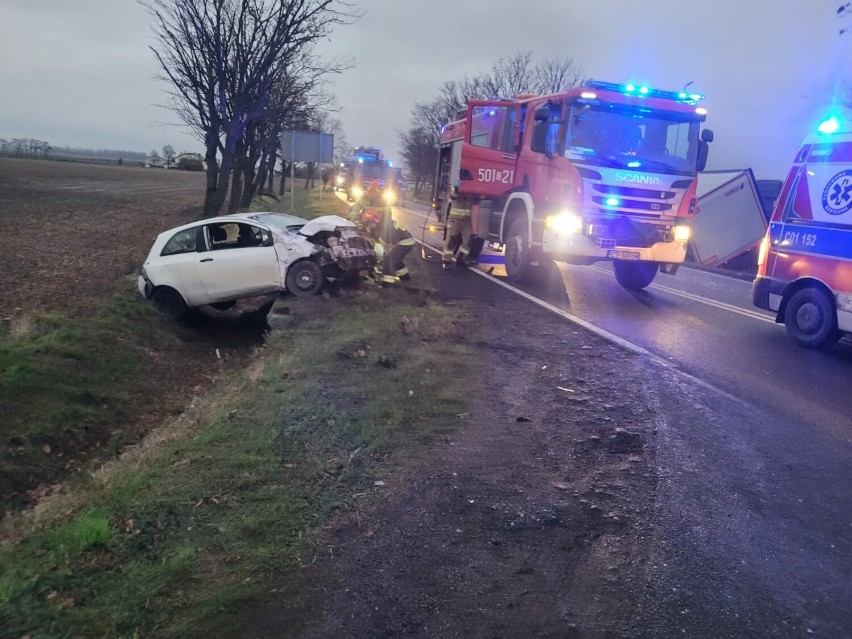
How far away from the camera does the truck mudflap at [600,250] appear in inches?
405

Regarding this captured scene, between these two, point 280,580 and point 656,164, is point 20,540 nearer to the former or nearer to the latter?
point 280,580

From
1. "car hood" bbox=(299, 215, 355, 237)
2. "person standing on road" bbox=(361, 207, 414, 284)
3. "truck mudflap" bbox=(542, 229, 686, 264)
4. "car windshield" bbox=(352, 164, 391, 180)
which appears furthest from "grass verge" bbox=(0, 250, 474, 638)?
"car windshield" bbox=(352, 164, 391, 180)

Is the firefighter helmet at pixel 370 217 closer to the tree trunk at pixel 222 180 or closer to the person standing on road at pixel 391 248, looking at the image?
the person standing on road at pixel 391 248

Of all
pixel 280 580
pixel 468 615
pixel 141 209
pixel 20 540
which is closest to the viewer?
pixel 468 615

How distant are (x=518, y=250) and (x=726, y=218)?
1063cm

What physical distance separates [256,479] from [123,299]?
724cm

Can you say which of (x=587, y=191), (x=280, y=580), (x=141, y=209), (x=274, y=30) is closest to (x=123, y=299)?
(x=587, y=191)

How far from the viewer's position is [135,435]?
6.73 meters

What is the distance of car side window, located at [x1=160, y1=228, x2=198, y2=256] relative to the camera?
398 inches

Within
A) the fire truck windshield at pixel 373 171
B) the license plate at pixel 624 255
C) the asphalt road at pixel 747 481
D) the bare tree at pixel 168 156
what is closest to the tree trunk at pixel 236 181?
the fire truck windshield at pixel 373 171

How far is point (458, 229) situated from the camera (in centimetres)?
1452

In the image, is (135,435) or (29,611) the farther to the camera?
(135,435)

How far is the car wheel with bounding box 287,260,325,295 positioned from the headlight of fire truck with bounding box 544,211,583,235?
12.8 ft

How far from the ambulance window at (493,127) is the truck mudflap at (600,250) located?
8.73ft
